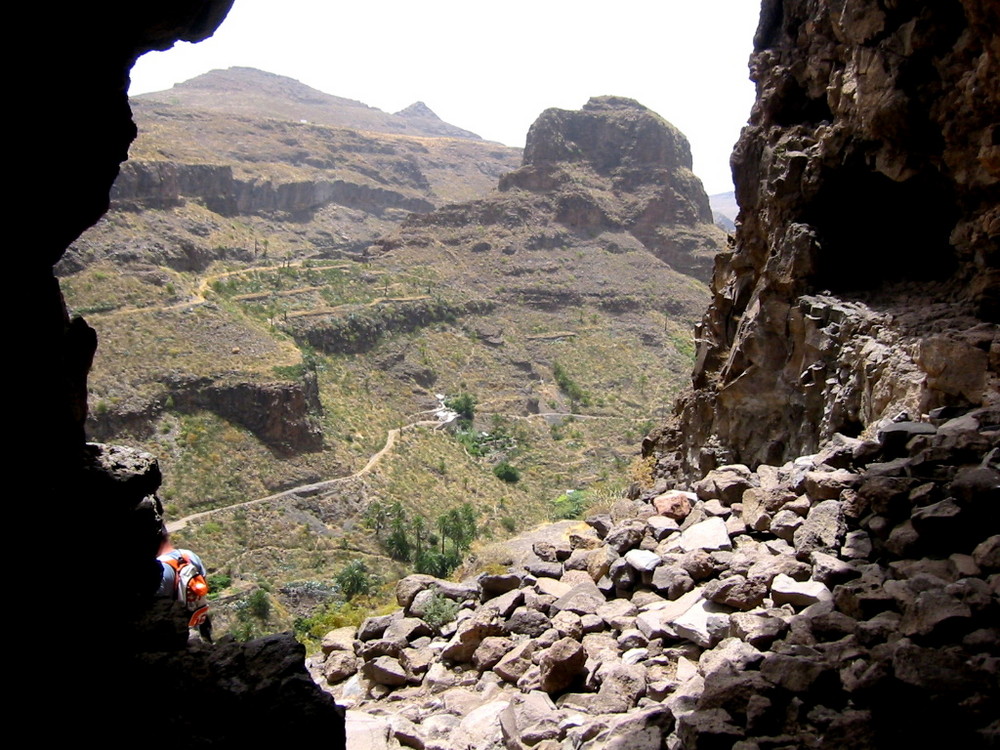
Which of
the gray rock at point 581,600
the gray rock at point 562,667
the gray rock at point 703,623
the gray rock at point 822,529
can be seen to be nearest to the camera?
the gray rock at point 703,623

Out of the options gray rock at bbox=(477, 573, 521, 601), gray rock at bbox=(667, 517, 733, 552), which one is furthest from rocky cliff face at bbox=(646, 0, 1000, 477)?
gray rock at bbox=(477, 573, 521, 601)

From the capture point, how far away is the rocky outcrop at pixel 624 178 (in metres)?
109

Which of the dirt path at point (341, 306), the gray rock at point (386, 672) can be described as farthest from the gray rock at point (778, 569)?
the dirt path at point (341, 306)

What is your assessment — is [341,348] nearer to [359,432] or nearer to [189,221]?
[359,432]

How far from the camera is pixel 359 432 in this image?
5647 cm

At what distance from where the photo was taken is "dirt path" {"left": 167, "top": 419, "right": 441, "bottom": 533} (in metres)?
39.8

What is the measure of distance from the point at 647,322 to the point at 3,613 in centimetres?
8692

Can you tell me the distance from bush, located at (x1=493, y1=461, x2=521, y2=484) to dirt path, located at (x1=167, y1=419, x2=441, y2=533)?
7.52 metres

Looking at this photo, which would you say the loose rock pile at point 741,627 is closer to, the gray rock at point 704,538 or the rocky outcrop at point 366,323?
the gray rock at point 704,538

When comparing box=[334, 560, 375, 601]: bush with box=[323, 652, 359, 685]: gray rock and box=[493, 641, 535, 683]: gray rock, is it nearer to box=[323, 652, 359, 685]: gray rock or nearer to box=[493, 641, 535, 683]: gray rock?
box=[323, 652, 359, 685]: gray rock

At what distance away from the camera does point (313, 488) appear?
154ft

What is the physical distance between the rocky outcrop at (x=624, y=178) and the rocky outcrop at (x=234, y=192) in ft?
125

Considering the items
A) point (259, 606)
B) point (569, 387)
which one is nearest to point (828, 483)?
point (259, 606)

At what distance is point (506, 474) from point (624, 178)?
7618 centimetres
